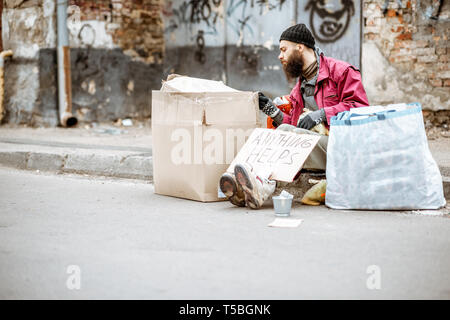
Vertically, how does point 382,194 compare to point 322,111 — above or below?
below

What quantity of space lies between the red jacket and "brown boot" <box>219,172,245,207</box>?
2.54ft


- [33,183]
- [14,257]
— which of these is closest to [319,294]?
[14,257]

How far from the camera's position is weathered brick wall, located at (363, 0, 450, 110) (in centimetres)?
730

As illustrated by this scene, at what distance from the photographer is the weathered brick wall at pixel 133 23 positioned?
9266 millimetres

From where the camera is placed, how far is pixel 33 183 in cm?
530

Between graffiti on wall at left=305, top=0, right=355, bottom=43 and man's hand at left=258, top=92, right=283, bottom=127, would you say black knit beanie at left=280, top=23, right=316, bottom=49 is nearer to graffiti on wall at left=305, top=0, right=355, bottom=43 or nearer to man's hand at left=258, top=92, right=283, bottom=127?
man's hand at left=258, top=92, right=283, bottom=127

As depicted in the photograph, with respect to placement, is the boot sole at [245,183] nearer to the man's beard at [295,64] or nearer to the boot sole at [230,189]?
the boot sole at [230,189]

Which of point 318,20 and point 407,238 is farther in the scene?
point 318,20

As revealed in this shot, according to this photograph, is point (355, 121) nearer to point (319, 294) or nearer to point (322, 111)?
point (322, 111)

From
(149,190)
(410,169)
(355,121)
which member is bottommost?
(149,190)

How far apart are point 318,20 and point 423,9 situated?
4.32ft

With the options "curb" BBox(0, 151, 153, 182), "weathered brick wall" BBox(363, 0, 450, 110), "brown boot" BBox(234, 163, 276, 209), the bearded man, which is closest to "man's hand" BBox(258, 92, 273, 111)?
the bearded man

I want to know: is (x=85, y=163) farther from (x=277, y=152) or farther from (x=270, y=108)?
(x=277, y=152)

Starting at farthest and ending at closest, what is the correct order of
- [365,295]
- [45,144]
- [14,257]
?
[45,144]
[14,257]
[365,295]
